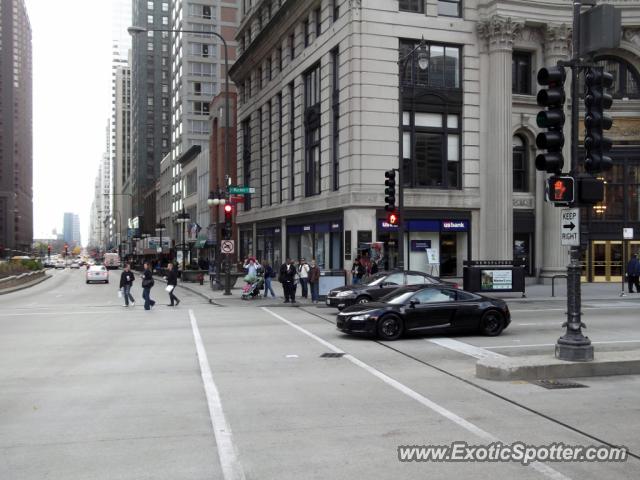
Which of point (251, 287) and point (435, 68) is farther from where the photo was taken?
point (435, 68)

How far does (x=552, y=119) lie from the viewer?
1030 centimetres

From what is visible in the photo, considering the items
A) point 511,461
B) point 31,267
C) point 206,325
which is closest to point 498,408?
point 511,461

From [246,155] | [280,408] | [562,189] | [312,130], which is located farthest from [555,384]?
[246,155]

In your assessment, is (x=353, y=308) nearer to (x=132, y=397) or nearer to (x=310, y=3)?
(x=132, y=397)

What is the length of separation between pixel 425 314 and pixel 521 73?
24928 millimetres

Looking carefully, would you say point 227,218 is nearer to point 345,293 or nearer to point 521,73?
point 345,293

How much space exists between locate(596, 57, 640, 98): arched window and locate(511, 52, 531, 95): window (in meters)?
4.68

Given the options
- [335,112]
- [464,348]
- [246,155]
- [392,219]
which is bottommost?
[464,348]

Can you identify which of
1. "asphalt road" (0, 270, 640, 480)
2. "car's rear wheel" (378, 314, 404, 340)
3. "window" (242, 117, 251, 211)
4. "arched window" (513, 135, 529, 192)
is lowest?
"asphalt road" (0, 270, 640, 480)

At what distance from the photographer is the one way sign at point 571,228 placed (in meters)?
10.8

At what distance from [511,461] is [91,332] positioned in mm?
12996

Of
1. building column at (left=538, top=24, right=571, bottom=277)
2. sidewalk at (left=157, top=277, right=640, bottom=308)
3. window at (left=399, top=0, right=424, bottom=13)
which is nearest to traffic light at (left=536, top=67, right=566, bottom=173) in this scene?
sidewalk at (left=157, top=277, right=640, bottom=308)

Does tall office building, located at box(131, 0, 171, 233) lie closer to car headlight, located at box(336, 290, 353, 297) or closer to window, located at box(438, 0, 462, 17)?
window, located at box(438, 0, 462, 17)

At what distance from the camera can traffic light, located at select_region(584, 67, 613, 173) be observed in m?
10.4
